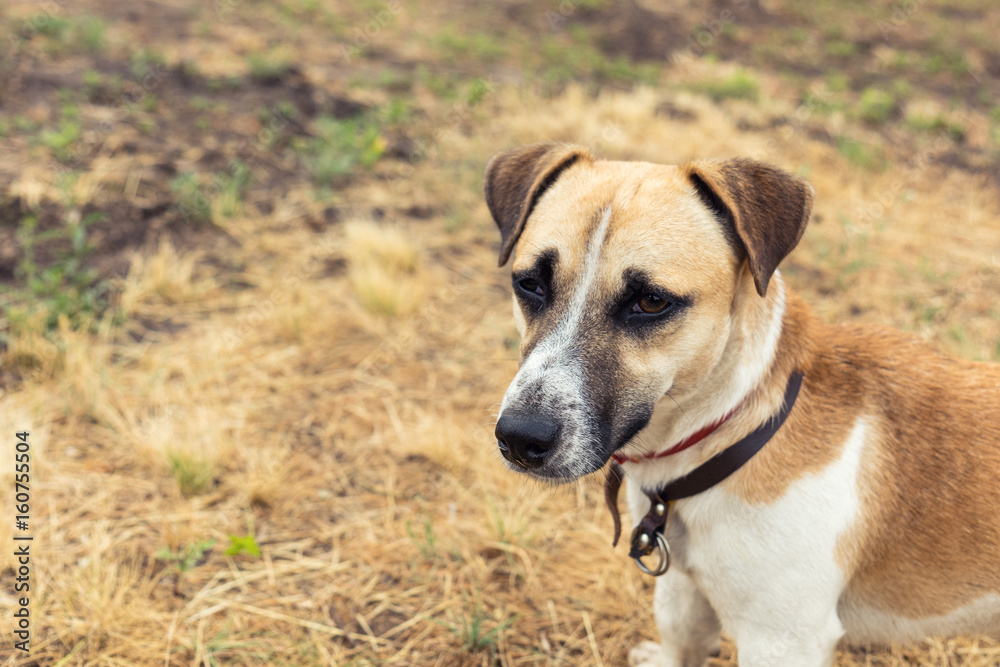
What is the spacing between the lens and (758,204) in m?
2.26

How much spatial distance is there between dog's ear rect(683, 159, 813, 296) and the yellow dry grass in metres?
1.63

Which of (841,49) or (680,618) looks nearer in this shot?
(680,618)

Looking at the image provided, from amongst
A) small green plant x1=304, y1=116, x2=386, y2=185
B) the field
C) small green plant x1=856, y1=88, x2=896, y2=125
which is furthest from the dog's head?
small green plant x1=856, y1=88, x2=896, y2=125

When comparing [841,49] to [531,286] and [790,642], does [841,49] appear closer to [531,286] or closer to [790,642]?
[531,286]

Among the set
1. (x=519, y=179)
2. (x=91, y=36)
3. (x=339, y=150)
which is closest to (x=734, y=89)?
(x=339, y=150)

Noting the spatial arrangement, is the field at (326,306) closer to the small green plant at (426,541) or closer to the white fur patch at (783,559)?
the small green plant at (426,541)

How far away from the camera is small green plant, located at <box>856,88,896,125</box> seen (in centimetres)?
847

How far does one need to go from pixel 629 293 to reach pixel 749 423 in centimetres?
56

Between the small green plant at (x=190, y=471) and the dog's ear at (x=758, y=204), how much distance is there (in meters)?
2.57

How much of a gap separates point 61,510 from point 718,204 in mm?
3133

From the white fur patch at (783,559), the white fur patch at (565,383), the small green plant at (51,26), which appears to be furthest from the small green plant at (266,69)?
the white fur patch at (783,559)

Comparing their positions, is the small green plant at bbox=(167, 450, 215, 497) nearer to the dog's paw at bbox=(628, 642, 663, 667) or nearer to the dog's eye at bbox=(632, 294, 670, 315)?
the dog's paw at bbox=(628, 642, 663, 667)

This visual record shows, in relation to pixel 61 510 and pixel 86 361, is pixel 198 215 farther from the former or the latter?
pixel 61 510

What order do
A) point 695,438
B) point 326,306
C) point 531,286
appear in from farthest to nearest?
point 326,306
point 531,286
point 695,438
